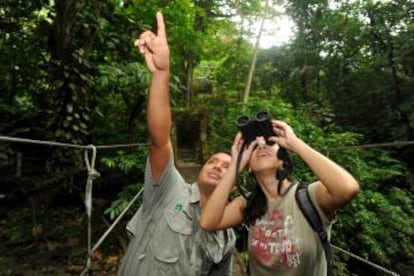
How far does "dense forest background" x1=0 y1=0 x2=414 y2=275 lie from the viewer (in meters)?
3.96

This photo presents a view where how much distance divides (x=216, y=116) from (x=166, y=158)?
6925mm

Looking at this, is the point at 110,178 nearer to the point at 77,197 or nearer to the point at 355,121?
the point at 77,197

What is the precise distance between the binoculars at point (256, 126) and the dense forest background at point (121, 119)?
0.67 meters

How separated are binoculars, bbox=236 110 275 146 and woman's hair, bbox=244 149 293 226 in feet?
0.26

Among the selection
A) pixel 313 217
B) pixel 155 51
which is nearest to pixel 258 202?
pixel 313 217

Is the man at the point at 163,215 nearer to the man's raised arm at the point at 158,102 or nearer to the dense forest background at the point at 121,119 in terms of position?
the man's raised arm at the point at 158,102

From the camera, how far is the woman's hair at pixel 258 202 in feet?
3.96

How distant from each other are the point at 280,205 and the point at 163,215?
436 millimetres

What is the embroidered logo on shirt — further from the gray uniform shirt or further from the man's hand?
the man's hand

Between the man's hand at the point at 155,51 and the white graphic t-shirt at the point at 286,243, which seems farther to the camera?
the man's hand at the point at 155,51

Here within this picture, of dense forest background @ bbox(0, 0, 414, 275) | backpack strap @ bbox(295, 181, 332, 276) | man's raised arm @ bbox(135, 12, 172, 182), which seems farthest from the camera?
dense forest background @ bbox(0, 0, 414, 275)

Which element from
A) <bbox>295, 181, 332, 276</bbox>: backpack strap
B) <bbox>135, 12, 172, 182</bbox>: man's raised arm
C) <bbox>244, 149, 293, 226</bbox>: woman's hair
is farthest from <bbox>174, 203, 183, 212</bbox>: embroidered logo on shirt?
<bbox>295, 181, 332, 276</bbox>: backpack strap

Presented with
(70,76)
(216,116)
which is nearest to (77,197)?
(70,76)

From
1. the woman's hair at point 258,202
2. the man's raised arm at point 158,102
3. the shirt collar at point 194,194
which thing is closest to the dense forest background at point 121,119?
the woman's hair at point 258,202
